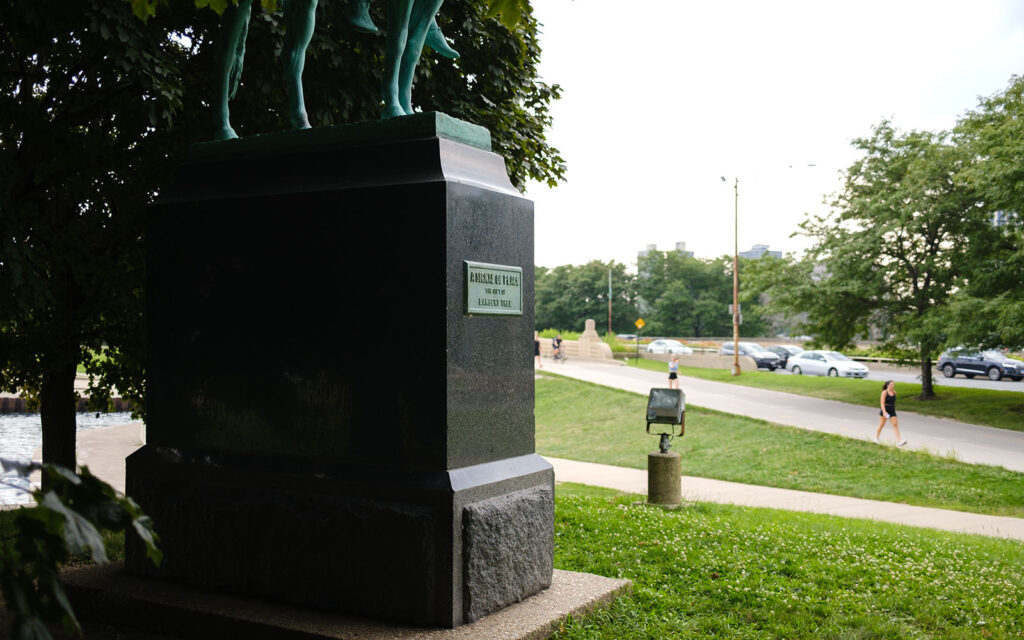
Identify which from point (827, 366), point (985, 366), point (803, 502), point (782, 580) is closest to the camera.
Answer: point (782, 580)

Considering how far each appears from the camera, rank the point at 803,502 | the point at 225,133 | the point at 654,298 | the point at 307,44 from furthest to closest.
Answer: the point at 654,298, the point at 803,502, the point at 225,133, the point at 307,44

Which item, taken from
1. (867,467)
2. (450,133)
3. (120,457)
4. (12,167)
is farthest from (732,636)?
(120,457)

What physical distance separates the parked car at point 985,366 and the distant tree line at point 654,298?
43739mm

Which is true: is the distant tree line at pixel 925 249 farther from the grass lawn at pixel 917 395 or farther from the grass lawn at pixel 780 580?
the grass lawn at pixel 780 580

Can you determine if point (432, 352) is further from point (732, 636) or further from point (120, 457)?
point (120, 457)

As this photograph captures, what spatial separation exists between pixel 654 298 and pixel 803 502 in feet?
263

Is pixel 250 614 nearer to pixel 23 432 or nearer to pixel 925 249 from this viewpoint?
pixel 23 432

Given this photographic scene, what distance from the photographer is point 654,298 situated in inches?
3674

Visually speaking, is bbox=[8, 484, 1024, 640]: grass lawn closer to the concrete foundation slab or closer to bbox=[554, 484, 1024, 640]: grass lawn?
bbox=[554, 484, 1024, 640]: grass lawn

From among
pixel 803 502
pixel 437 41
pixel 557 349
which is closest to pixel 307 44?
pixel 437 41

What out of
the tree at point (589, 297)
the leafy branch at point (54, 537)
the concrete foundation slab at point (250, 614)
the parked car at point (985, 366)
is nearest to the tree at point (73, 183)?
the concrete foundation slab at point (250, 614)

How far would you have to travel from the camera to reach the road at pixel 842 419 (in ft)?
62.7

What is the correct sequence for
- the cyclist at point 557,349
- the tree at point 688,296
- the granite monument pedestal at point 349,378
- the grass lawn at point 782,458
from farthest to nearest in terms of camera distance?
the tree at point 688,296
the cyclist at point 557,349
the grass lawn at point 782,458
the granite monument pedestal at point 349,378

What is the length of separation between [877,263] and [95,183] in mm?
24632
